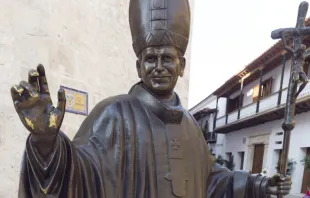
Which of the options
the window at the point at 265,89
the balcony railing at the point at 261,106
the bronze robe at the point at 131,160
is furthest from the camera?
the window at the point at 265,89

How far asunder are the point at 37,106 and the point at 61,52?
7.82 feet

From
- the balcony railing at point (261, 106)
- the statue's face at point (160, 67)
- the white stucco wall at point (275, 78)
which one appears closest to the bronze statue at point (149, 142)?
the statue's face at point (160, 67)

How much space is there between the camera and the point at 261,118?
14.4m

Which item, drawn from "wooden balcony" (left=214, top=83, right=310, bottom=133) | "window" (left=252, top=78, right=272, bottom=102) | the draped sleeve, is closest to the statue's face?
the draped sleeve

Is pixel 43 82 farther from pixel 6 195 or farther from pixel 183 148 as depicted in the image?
pixel 6 195

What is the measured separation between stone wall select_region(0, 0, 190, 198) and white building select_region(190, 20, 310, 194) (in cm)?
813

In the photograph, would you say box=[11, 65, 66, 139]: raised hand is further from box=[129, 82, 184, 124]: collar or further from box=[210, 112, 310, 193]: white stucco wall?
box=[210, 112, 310, 193]: white stucco wall

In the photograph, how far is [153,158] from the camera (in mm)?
1282

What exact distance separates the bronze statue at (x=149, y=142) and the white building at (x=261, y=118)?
32.8 ft

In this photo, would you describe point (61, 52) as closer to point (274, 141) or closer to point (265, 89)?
point (274, 141)

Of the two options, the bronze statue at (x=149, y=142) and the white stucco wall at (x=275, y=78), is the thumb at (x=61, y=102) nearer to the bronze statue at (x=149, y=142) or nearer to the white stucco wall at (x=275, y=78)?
the bronze statue at (x=149, y=142)

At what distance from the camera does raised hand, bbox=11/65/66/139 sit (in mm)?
926

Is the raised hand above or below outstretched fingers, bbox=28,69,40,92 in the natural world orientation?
below

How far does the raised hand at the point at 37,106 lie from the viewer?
926 millimetres
